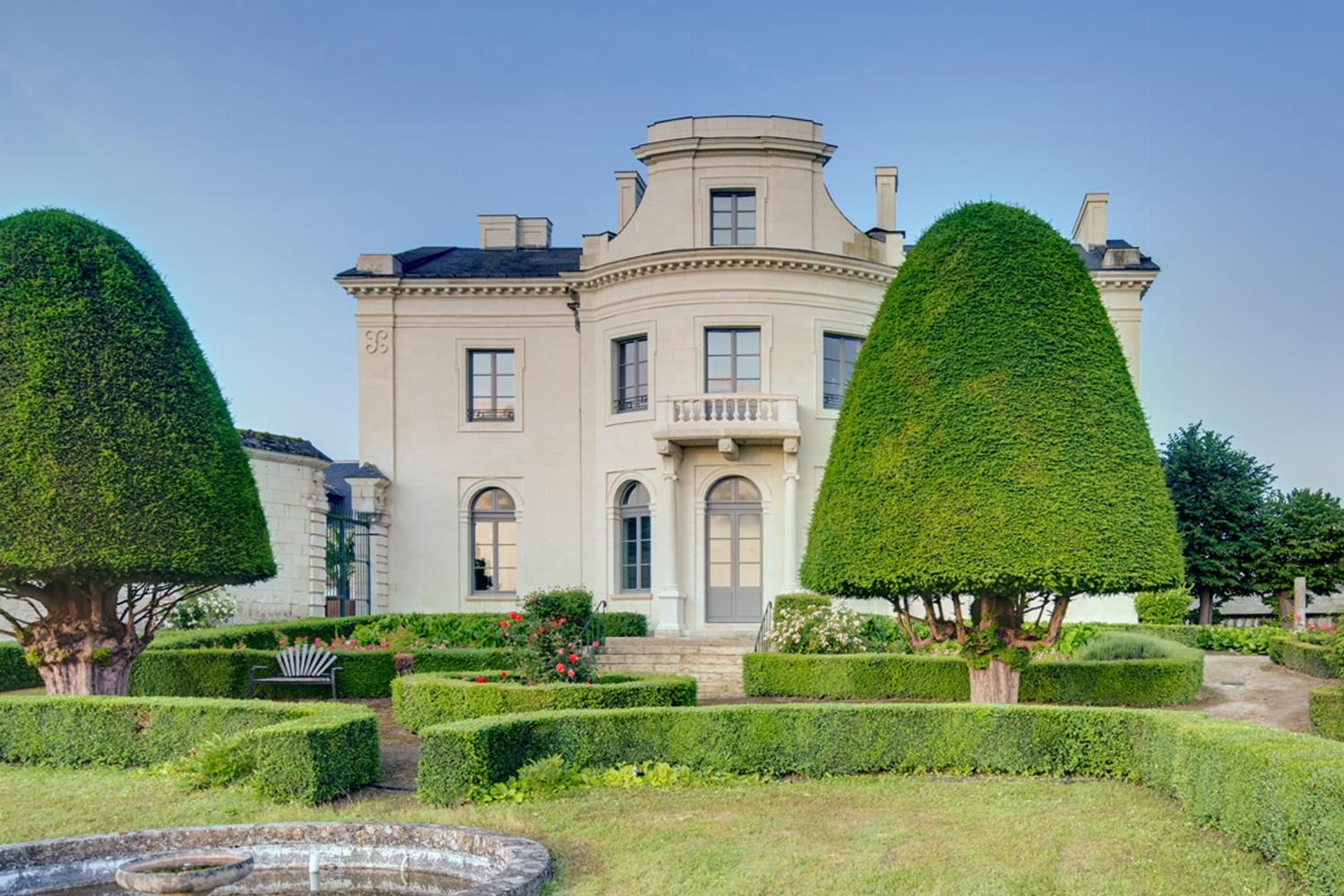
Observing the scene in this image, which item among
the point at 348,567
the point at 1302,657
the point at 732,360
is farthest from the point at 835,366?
the point at 348,567

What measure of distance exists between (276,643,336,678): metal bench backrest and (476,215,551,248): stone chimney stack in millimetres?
15518

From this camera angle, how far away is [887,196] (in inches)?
1069

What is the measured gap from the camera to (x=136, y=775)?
1141 cm

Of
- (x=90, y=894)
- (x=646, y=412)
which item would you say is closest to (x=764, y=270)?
(x=646, y=412)

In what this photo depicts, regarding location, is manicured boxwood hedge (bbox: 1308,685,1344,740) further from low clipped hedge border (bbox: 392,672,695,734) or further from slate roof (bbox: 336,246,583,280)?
slate roof (bbox: 336,246,583,280)

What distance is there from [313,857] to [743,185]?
790 inches

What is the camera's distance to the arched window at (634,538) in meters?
26.2

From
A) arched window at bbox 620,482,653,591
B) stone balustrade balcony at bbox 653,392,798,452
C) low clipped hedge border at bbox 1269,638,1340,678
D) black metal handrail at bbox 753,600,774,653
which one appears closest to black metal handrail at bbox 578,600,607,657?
arched window at bbox 620,482,653,591

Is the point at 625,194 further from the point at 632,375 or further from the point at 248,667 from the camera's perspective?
the point at 248,667

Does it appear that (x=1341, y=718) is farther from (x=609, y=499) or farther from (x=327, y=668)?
(x=609, y=499)

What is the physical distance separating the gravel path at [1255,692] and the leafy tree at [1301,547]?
10174 millimetres

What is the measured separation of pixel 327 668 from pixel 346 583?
870cm

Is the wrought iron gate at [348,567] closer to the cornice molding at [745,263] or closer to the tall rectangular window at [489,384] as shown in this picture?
the tall rectangular window at [489,384]

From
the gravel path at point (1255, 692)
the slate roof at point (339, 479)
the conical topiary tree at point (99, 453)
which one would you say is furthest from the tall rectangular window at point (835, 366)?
the slate roof at point (339, 479)
